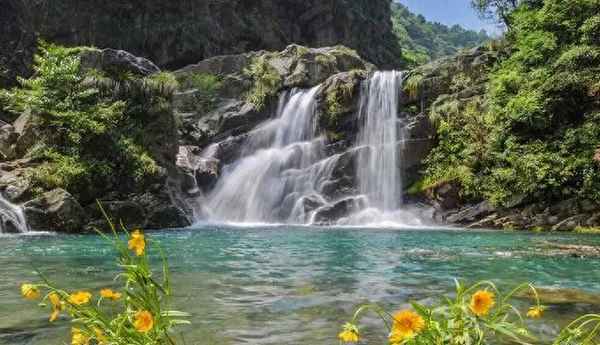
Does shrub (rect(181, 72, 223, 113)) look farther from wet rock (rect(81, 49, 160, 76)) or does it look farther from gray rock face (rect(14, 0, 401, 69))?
wet rock (rect(81, 49, 160, 76))

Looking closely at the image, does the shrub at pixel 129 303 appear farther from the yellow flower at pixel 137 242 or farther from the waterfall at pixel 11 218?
the waterfall at pixel 11 218

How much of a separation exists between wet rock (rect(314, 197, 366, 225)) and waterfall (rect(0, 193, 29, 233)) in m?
11.0

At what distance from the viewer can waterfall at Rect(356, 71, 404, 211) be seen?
22.9 m

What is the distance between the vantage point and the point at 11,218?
51.5 ft

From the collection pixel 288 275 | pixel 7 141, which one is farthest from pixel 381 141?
pixel 288 275

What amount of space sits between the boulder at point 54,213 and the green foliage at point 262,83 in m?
14.5

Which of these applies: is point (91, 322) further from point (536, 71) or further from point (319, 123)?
point (319, 123)

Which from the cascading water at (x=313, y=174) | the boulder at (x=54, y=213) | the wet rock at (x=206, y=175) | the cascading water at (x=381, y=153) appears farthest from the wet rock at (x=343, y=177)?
the boulder at (x=54, y=213)

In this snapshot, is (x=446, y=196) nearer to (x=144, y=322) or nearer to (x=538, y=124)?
(x=538, y=124)

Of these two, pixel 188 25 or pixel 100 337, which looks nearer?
pixel 100 337

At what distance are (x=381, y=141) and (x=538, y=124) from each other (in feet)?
23.5

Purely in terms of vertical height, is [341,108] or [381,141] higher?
[341,108]

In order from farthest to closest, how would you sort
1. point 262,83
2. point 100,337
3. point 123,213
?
point 262,83 < point 123,213 < point 100,337

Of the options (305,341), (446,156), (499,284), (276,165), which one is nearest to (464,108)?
(446,156)
